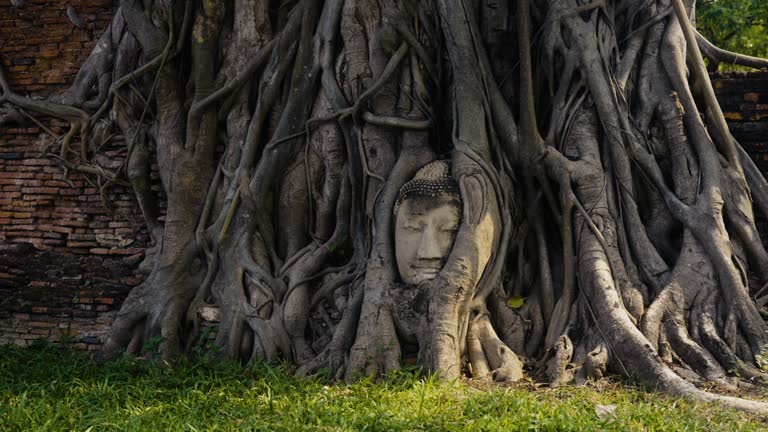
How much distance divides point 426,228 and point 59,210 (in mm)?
3247

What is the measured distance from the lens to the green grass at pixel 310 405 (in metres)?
3.30

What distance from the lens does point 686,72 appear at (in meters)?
5.12

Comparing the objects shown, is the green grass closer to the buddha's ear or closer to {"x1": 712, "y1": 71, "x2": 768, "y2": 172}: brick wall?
the buddha's ear

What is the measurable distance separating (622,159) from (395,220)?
1.42 meters

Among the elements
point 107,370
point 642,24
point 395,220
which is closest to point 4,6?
point 107,370

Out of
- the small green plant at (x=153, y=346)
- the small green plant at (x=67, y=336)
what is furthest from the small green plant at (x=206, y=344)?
the small green plant at (x=67, y=336)

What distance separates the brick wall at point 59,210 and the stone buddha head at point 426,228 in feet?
7.49

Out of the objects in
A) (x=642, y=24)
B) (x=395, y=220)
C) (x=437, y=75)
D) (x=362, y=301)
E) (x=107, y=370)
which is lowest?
(x=107, y=370)

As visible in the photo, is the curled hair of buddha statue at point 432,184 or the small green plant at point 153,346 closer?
the curled hair of buddha statue at point 432,184

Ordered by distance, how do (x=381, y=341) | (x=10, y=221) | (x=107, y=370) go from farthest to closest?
(x=10, y=221)
(x=107, y=370)
(x=381, y=341)

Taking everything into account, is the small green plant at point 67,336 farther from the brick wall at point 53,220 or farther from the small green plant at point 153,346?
the small green plant at point 153,346

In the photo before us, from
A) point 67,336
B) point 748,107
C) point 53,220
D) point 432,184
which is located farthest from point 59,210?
point 748,107

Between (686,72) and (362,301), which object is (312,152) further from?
(686,72)

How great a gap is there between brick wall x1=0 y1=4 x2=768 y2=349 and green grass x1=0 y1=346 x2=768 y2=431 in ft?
4.02
